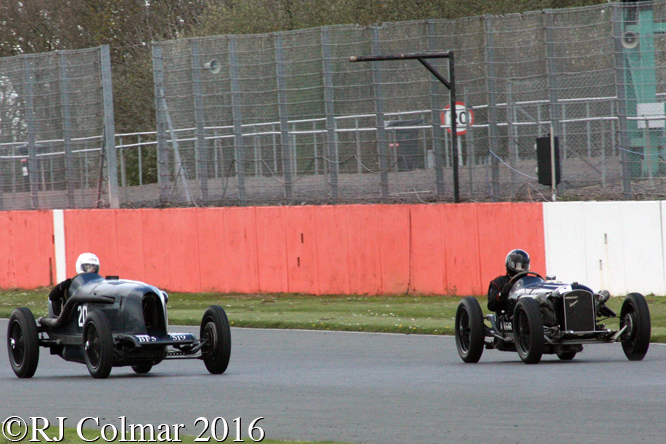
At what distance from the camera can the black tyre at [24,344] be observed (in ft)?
40.5

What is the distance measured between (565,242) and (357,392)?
1083 centimetres

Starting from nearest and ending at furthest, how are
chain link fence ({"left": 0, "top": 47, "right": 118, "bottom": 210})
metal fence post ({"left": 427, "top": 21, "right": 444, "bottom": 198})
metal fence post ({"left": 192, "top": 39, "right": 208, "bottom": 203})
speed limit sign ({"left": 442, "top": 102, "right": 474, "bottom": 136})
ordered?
speed limit sign ({"left": 442, "top": 102, "right": 474, "bottom": 136}) → metal fence post ({"left": 427, "top": 21, "right": 444, "bottom": 198}) → metal fence post ({"left": 192, "top": 39, "right": 208, "bottom": 203}) → chain link fence ({"left": 0, "top": 47, "right": 118, "bottom": 210})

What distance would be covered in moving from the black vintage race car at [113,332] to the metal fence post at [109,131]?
15.0 meters

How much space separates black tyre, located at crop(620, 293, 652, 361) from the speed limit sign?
10.4 m

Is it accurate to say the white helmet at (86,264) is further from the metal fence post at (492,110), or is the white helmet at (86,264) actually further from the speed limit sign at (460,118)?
the metal fence post at (492,110)

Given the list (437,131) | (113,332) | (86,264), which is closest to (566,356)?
(113,332)

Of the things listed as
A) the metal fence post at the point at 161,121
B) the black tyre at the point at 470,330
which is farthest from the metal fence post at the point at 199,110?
the black tyre at the point at 470,330

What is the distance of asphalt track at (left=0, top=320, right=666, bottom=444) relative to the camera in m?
8.23

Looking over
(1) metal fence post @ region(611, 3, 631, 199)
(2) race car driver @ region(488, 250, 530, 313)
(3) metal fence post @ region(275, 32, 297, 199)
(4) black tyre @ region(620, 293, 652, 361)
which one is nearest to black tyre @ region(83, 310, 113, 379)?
(2) race car driver @ region(488, 250, 530, 313)

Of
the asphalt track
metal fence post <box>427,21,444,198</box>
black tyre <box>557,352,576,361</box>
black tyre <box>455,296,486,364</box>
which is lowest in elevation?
black tyre <box>557,352,576,361</box>

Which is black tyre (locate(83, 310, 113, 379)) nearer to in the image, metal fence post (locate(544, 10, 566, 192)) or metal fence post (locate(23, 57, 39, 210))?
metal fence post (locate(544, 10, 566, 192))

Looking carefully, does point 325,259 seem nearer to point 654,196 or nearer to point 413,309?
point 413,309

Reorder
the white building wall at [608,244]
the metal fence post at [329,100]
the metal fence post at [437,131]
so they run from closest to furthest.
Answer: the white building wall at [608,244], the metal fence post at [437,131], the metal fence post at [329,100]

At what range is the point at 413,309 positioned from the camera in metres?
20.5
